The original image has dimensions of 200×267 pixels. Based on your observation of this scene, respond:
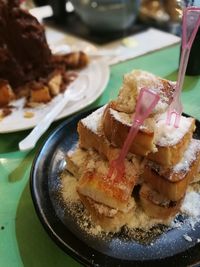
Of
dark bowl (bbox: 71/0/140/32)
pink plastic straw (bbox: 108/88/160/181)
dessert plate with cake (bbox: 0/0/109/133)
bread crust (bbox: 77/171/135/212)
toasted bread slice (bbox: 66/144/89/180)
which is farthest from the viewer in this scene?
dark bowl (bbox: 71/0/140/32)

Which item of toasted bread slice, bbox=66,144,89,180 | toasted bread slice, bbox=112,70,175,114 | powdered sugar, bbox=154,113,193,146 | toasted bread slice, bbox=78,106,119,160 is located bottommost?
toasted bread slice, bbox=66,144,89,180

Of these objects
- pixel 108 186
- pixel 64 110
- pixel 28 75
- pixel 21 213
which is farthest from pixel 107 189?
pixel 28 75

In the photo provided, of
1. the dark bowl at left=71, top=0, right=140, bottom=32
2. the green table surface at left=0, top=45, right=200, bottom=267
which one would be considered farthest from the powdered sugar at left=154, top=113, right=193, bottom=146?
the dark bowl at left=71, top=0, right=140, bottom=32

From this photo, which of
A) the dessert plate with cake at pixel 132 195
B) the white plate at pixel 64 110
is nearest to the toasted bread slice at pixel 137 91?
the dessert plate with cake at pixel 132 195

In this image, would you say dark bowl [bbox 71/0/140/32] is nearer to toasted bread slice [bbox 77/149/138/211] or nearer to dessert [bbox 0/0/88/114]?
dessert [bbox 0/0/88/114]

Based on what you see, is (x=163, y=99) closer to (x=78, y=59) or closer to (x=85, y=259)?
(x=85, y=259)
